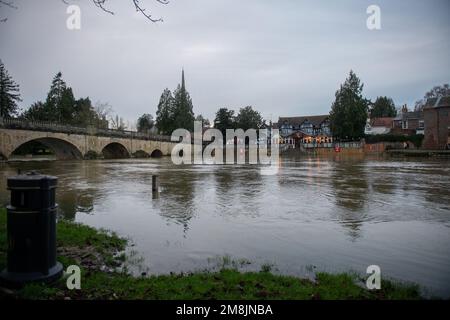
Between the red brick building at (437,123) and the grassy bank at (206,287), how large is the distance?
69.3 m

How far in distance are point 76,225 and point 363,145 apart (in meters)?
74.3

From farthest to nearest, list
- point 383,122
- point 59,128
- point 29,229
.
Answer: point 383,122 → point 59,128 → point 29,229

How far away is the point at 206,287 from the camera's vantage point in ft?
15.6

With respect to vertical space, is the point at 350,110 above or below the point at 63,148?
above

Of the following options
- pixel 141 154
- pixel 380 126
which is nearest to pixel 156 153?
pixel 141 154

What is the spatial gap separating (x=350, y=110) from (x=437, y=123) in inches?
682

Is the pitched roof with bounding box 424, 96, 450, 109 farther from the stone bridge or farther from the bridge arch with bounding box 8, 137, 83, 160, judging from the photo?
the bridge arch with bounding box 8, 137, 83, 160

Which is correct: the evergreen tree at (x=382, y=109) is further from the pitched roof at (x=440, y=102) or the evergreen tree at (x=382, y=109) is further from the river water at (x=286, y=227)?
the river water at (x=286, y=227)

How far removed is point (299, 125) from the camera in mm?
114375

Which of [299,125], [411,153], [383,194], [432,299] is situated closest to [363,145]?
[411,153]

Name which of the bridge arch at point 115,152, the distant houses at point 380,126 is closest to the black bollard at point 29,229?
the bridge arch at point 115,152

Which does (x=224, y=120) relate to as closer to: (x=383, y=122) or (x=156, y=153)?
(x=156, y=153)

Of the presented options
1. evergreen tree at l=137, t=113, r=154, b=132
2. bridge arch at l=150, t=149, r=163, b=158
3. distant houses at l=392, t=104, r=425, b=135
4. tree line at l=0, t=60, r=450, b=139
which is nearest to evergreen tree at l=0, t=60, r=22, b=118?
tree line at l=0, t=60, r=450, b=139

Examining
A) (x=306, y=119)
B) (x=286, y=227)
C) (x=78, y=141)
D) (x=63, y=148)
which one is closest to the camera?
(x=286, y=227)
